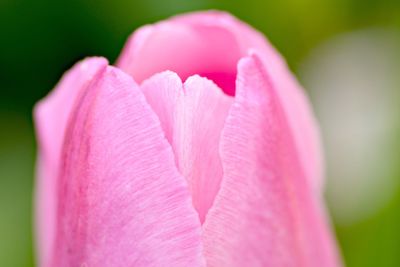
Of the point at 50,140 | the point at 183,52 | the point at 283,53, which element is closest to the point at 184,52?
the point at 183,52

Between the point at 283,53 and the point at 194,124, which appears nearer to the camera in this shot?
the point at 194,124

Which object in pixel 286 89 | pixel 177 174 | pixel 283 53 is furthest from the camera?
pixel 283 53

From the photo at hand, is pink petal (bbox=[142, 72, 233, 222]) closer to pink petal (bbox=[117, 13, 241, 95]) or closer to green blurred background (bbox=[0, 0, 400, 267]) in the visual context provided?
pink petal (bbox=[117, 13, 241, 95])

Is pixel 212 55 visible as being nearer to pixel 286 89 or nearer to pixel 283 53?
pixel 286 89

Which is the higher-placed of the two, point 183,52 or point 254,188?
point 183,52

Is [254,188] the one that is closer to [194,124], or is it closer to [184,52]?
[194,124]

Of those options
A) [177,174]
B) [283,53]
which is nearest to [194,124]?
[177,174]

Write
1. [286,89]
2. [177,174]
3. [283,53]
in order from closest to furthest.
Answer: [177,174] → [286,89] → [283,53]

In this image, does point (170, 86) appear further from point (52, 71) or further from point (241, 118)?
point (52, 71)
